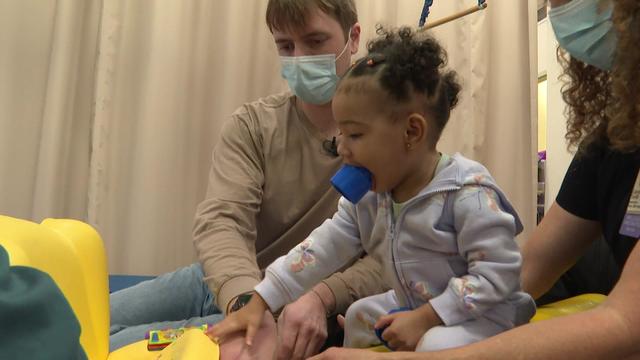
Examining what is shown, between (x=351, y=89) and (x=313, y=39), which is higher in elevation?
(x=313, y=39)

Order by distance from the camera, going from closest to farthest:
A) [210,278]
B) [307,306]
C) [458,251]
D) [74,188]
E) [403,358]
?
[403,358]
[458,251]
[307,306]
[210,278]
[74,188]

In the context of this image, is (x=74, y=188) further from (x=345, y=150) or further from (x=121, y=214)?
(x=345, y=150)

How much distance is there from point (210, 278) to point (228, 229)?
148 mm

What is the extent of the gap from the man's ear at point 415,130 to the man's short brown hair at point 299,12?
1.89ft

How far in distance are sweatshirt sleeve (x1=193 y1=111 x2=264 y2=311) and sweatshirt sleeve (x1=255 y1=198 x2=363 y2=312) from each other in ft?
0.43

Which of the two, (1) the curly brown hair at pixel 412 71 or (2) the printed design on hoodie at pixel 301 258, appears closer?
(1) the curly brown hair at pixel 412 71

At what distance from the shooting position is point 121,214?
1949 mm

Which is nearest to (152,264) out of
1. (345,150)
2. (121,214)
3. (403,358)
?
(121,214)

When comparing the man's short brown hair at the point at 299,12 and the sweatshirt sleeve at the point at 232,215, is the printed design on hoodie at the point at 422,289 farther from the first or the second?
the man's short brown hair at the point at 299,12

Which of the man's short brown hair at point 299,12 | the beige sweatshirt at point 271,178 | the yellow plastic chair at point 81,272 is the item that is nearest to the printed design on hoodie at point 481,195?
the yellow plastic chair at point 81,272

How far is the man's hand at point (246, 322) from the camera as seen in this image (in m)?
0.83

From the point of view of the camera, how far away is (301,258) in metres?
0.91

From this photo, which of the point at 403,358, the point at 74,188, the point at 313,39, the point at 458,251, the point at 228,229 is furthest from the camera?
the point at 74,188

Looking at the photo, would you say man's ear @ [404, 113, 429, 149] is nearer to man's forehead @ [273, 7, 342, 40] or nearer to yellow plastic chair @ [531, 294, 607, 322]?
yellow plastic chair @ [531, 294, 607, 322]
